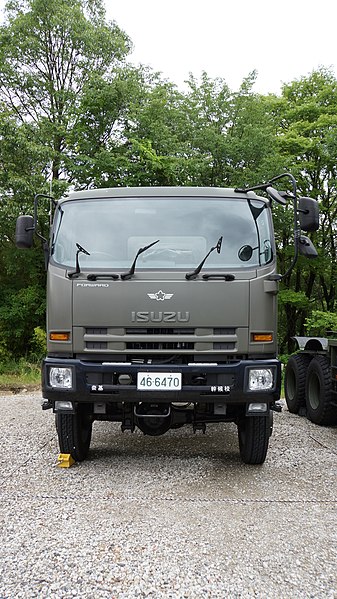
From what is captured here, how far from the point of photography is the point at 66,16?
2044 centimetres

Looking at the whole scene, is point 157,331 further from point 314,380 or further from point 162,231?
point 314,380

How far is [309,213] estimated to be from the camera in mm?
4703

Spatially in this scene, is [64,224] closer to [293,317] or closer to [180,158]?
[180,158]

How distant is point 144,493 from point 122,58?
2029cm

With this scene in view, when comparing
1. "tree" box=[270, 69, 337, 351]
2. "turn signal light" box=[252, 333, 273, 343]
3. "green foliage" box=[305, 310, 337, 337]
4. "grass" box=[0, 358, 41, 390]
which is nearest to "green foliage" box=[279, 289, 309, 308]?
"tree" box=[270, 69, 337, 351]

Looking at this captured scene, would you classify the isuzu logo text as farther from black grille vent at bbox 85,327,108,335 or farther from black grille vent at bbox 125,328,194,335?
black grille vent at bbox 85,327,108,335

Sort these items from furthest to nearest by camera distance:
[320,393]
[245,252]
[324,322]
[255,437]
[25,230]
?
[324,322] → [320,393] → [25,230] → [255,437] → [245,252]

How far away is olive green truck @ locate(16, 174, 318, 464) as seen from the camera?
4.55 m

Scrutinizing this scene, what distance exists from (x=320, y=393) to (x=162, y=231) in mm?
3609

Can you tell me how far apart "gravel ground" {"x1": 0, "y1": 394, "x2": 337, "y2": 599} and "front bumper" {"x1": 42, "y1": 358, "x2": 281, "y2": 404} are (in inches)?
27.3

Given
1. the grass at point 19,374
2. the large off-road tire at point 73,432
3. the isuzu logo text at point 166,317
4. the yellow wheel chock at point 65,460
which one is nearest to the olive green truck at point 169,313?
the isuzu logo text at point 166,317

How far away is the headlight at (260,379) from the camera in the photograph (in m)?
4.57

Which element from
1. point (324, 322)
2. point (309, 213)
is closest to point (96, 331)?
point (309, 213)

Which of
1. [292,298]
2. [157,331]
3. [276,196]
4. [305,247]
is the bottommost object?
[157,331]
